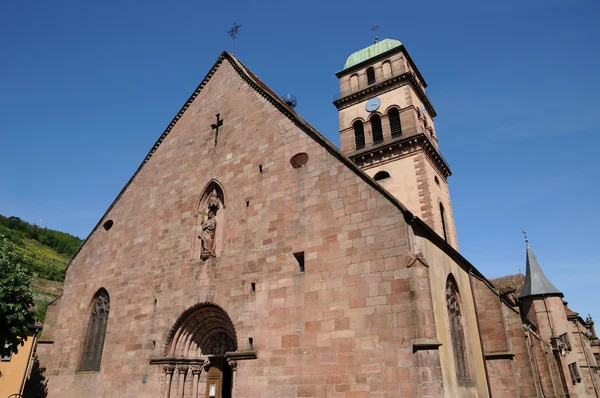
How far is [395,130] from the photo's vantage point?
98.0ft

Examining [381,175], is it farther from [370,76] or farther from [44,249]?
[44,249]

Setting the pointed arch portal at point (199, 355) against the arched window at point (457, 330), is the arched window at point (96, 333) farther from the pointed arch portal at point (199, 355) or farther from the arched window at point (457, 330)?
the arched window at point (457, 330)

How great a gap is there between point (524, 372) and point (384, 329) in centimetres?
773

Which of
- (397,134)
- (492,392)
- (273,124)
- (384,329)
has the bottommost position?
(492,392)

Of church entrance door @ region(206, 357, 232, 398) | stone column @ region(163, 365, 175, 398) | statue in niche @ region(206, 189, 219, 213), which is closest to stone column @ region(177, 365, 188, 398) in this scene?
stone column @ region(163, 365, 175, 398)

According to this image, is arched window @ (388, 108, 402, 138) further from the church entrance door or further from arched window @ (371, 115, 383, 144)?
the church entrance door

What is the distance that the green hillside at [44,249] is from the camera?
78.8m

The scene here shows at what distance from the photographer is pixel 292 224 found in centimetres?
1284

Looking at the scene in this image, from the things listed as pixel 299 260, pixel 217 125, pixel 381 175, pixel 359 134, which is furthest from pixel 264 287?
pixel 359 134

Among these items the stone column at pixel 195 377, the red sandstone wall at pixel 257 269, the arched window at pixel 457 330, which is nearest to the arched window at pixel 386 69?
the red sandstone wall at pixel 257 269

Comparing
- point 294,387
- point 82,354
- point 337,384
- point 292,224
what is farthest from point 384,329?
point 82,354

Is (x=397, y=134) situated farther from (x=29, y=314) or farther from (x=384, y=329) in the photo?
(x=29, y=314)

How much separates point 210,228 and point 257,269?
307 cm

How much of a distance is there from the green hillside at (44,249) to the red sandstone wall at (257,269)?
6308 centimetres
